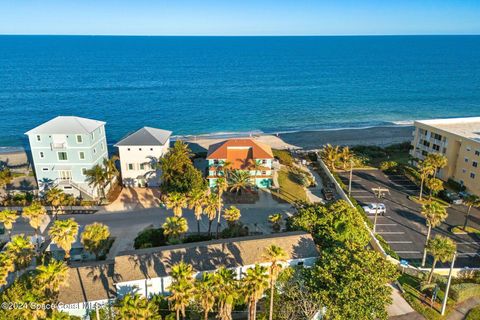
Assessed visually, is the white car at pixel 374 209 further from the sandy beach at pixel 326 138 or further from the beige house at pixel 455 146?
the sandy beach at pixel 326 138

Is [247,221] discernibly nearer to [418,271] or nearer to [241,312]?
[241,312]

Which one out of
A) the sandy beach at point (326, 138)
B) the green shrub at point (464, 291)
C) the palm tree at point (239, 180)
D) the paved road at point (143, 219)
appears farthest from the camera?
the sandy beach at point (326, 138)

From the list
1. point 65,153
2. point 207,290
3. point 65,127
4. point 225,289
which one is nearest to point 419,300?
point 225,289

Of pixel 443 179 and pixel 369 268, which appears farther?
pixel 443 179

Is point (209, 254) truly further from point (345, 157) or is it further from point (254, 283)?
point (345, 157)

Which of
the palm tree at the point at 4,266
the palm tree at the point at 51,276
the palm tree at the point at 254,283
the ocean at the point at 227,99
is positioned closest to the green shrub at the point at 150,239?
the palm tree at the point at 51,276

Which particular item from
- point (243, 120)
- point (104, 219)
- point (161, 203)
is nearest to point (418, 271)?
point (161, 203)
